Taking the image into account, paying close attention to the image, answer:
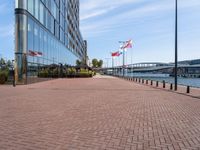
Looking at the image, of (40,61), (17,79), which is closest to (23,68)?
(17,79)

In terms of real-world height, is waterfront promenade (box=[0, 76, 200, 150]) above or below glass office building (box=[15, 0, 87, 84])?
below

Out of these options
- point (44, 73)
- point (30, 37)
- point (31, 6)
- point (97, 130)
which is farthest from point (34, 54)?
point (97, 130)

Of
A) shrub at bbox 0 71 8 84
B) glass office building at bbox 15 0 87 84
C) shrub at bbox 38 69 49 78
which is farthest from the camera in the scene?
shrub at bbox 38 69 49 78

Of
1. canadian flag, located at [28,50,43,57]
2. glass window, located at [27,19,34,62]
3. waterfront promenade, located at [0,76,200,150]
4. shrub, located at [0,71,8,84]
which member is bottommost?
waterfront promenade, located at [0,76,200,150]

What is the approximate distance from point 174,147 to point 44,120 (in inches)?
185

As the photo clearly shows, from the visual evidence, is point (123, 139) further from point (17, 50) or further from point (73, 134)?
point (17, 50)

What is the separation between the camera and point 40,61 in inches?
1969

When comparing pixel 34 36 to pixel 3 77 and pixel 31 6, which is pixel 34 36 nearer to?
pixel 31 6

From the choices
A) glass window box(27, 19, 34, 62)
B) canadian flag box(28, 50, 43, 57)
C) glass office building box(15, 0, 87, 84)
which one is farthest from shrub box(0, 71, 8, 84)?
canadian flag box(28, 50, 43, 57)

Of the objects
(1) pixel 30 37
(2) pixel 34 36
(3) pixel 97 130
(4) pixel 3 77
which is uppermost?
(2) pixel 34 36

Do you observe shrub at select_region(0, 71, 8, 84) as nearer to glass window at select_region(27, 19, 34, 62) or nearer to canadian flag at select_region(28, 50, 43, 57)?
glass window at select_region(27, 19, 34, 62)

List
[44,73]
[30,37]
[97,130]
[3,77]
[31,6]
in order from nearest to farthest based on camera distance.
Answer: [97,130] < [3,77] < [30,37] < [31,6] < [44,73]

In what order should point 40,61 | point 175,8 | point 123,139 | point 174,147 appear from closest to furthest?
1. point 174,147
2. point 123,139
3. point 175,8
4. point 40,61

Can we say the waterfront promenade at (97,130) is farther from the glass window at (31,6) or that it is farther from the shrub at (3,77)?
the glass window at (31,6)
